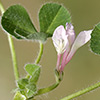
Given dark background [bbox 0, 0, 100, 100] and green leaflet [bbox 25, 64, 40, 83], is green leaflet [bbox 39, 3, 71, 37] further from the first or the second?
dark background [bbox 0, 0, 100, 100]

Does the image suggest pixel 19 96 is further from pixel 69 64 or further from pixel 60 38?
pixel 69 64

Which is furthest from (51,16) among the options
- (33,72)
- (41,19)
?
(33,72)

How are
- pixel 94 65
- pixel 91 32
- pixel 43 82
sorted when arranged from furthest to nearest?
pixel 94 65, pixel 43 82, pixel 91 32

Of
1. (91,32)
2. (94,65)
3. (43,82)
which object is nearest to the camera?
(91,32)

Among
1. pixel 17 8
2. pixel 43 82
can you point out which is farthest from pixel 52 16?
pixel 43 82

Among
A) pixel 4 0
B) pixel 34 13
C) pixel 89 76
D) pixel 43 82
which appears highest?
pixel 4 0

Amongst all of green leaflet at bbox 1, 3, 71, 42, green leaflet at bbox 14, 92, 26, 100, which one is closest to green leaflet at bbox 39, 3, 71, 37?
green leaflet at bbox 1, 3, 71, 42

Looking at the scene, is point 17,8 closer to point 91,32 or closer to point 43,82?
point 91,32
